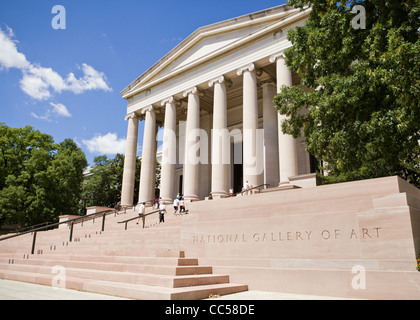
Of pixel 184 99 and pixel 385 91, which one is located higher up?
pixel 184 99

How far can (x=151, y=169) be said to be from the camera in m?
32.7

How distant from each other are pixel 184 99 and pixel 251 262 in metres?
25.1

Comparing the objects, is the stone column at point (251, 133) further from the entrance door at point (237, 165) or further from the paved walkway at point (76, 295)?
the paved walkway at point (76, 295)

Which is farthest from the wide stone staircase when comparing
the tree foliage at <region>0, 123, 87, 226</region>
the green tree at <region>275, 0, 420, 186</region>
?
the tree foliage at <region>0, 123, 87, 226</region>

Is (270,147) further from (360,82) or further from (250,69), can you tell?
(360,82)

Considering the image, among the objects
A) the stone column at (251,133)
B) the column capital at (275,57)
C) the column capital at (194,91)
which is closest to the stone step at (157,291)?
the stone column at (251,133)

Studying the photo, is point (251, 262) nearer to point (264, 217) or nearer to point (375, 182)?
point (264, 217)

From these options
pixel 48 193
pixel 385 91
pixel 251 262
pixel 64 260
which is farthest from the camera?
pixel 48 193

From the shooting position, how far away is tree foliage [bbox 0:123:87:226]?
108 ft

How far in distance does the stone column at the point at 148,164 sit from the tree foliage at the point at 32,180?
10.9 m

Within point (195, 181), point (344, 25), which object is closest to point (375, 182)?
point (344, 25)

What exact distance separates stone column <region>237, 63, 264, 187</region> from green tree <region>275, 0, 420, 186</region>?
31.5 feet

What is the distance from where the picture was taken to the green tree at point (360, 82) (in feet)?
34.1

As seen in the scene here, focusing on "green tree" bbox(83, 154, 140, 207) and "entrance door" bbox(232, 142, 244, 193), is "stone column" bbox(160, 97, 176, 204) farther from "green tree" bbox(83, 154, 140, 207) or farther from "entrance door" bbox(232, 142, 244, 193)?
"green tree" bbox(83, 154, 140, 207)
